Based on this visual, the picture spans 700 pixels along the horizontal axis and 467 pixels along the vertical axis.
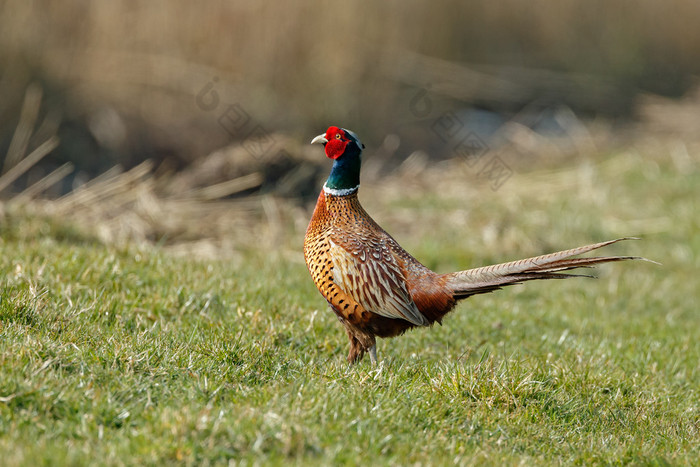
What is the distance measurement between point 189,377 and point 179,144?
9.40 metres

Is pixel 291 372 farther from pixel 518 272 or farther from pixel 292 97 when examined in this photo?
pixel 292 97

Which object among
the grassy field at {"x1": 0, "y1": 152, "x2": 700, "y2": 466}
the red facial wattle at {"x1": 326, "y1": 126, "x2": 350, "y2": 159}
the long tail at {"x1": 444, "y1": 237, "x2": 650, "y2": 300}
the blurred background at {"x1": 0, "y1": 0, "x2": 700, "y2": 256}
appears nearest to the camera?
the grassy field at {"x1": 0, "y1": 152, "x2": 700, "y2": 466}

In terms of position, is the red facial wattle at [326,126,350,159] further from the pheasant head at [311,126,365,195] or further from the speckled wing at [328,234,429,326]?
the speckled wing at [328,234,429,326]

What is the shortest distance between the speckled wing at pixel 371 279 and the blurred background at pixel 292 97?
Result: 4.19 m

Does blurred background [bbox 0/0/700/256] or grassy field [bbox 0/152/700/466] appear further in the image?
blurred background [bbox 0/0/700/256]

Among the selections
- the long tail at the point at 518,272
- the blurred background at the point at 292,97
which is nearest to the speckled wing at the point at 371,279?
the long tail at the point at 518,272

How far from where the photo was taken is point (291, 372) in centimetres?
440

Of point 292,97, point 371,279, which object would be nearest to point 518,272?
point 371,279

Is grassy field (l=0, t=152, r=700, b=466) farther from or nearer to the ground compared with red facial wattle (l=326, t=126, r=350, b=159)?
nearer to the ground

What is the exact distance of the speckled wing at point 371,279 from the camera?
4684 millimetres

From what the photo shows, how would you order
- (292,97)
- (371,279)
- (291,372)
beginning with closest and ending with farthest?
1. (291,372)
2. (371,279)
3. (292,97)

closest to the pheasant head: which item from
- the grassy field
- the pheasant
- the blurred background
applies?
the pheasant

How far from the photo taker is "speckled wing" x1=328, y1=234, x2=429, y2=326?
468cm

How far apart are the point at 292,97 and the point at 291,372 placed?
405 inches
